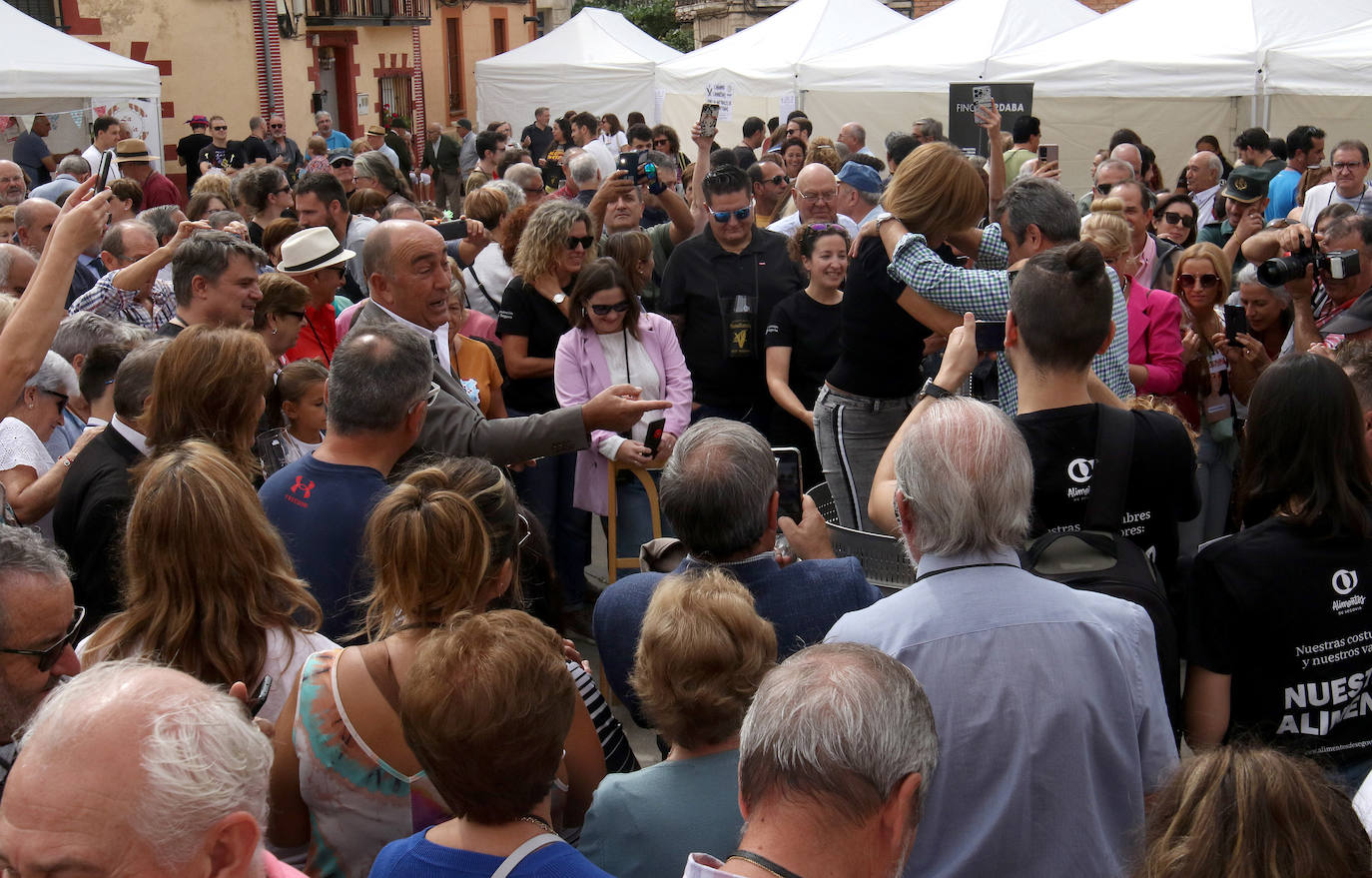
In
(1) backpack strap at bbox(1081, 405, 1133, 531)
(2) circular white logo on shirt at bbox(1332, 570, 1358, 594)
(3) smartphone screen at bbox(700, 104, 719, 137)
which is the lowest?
(2) circular white logo on shirt at bbox(1332, 570, 1358, 594)

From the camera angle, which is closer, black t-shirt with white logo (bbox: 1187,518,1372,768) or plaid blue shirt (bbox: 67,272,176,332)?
black t-shirt with white logo (bbox: 1187,518,1372,768)

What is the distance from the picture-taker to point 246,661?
2.40 metres

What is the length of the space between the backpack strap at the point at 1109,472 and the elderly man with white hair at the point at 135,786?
1639 millimetres

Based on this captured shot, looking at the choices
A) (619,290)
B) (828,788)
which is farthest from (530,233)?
(828,788)

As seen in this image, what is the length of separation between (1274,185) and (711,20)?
32.7m

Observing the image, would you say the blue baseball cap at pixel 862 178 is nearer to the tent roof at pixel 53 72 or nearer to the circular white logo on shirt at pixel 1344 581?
the circular white logo on shirt at pixel 1344 581

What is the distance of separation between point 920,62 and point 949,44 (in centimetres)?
40

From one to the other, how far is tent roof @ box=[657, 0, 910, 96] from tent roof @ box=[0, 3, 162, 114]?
7.54m

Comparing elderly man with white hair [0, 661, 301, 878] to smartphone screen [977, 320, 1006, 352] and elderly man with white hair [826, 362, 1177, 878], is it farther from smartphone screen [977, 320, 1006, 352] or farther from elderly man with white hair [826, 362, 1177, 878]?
smartphone screen [977, 320, 1006, 352]

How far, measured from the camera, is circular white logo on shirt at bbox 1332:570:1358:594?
2367mm

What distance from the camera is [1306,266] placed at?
4.28m

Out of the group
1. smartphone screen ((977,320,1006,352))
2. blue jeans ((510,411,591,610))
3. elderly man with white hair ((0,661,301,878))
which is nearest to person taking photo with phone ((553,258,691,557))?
blue jeans ((510,411,591,610))

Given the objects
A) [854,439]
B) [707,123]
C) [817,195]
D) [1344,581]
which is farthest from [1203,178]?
[1344,581]

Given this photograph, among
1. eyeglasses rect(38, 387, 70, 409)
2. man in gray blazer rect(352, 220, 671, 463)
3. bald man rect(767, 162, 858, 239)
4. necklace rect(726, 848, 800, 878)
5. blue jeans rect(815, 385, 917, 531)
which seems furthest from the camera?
bald man rect(767, 162, 858, 239)
